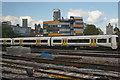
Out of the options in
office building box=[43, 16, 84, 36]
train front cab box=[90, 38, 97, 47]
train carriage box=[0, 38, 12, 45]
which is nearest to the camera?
train front cab box=[90, 38, 97, 47]

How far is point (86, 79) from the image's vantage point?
809 cm

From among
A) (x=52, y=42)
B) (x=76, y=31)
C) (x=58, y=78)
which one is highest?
(x=76, y=31)

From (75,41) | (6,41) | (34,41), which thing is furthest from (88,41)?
(6,41)

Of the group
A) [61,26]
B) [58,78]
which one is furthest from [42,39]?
[61,26]

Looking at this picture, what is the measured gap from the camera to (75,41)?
30234 mm

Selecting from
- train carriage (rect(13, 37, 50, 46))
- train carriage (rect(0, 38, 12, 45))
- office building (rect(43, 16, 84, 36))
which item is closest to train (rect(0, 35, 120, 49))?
train carriage (rect(13, 37, 50, 46))

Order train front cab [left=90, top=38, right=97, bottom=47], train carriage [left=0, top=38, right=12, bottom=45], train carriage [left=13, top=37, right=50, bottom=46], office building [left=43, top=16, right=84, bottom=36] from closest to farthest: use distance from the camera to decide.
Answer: train front cab [left=90, top=38, right=97, bottom=47] < train carriage [left=13, top=37, right=50, bottom=46] < train carriage [left=0, top=38, right=12, bottom=45] < office building [left=43, top=16, right=84, bottom=36]

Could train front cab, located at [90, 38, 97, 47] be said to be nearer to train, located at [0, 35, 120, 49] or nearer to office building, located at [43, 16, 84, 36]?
train, located at [0, 35, 120, 49]

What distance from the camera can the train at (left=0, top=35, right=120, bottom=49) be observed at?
86.3ft

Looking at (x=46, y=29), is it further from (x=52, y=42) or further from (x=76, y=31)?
(x=52, y=42)

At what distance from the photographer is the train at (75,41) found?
26.3 metres

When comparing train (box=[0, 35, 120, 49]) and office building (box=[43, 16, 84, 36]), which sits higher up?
office building (box=[43, 16, 84, 36])

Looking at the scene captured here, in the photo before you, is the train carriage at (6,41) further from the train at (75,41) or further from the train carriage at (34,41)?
the train carriage at (34,41)

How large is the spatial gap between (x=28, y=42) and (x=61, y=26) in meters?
53.6
